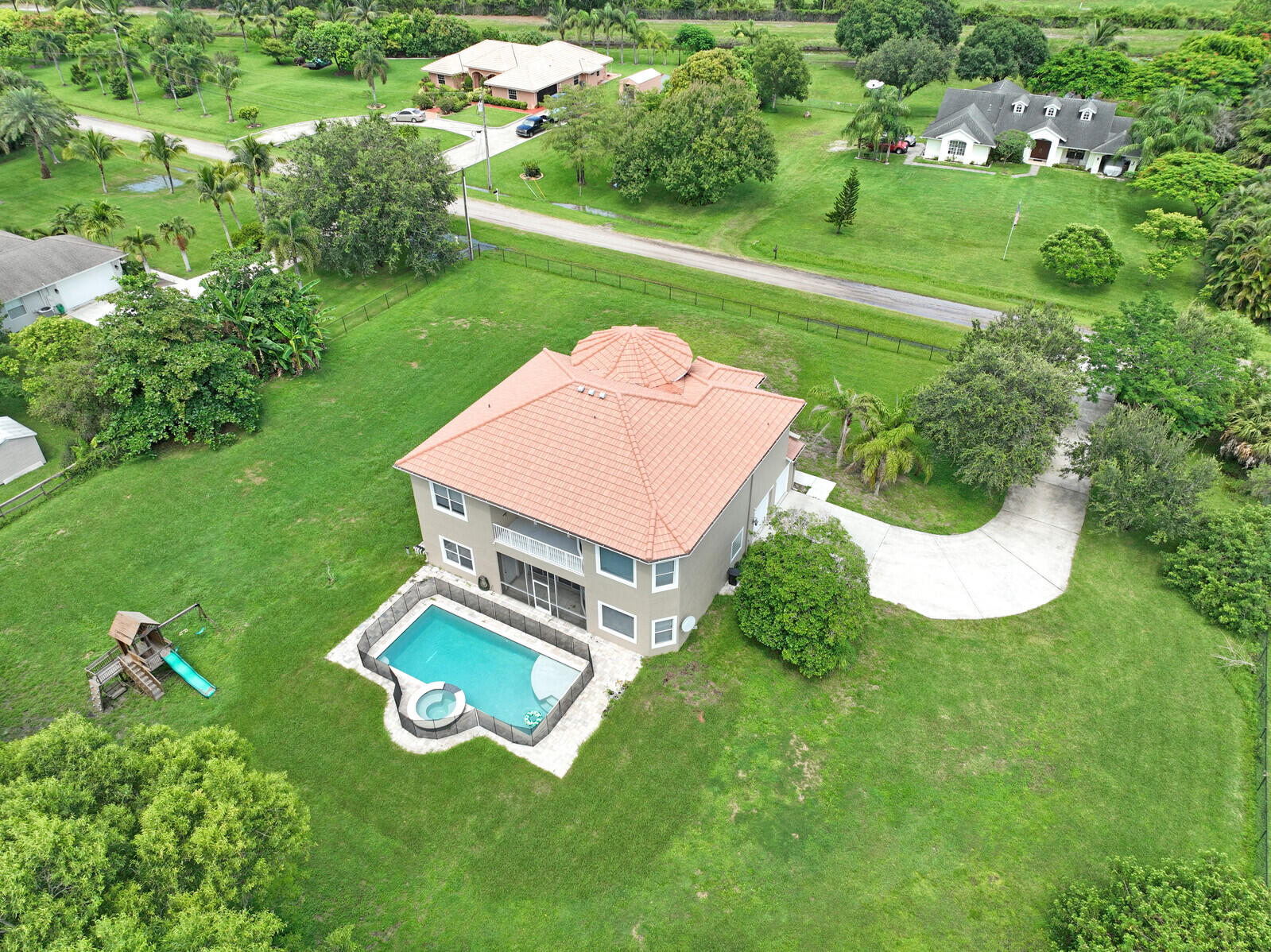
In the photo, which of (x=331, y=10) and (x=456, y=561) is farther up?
(x=331, y=10)

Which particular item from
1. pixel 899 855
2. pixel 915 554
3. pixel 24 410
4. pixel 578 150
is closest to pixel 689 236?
pixel 578 150

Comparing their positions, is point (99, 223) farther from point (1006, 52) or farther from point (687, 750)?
point (1006, 52)

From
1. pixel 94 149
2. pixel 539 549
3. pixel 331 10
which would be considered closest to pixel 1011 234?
pixel 539 549

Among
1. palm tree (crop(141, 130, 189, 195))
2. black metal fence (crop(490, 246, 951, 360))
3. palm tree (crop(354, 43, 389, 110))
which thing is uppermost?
palm tree (crop(354, 43, 389, 110))

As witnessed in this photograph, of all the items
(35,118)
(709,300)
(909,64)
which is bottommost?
(709,300)

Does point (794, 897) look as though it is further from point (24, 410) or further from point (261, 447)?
point (24, 410)

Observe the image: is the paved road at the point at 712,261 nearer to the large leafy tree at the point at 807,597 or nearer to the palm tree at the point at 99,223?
the palm tree at the point at 99,223

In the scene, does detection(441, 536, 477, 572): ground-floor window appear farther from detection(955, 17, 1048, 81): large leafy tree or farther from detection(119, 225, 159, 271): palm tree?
detection(955, 17, 1048, 81): large leafy tree

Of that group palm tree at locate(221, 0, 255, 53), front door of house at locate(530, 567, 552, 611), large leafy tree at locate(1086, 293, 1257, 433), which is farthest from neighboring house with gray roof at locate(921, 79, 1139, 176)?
palm tree at locate(221, 0, 255, 53)
